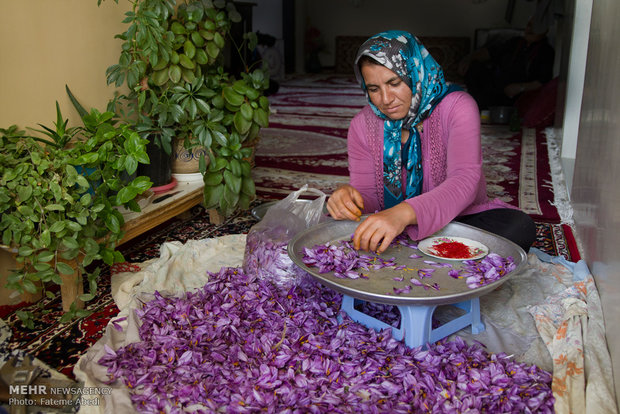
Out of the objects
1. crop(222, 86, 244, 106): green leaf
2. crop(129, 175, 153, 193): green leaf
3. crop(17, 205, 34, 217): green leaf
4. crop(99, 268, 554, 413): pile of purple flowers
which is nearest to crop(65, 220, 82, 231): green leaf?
crop(17, 205, 34, 217): green leaf

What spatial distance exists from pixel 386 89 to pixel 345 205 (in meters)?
0.39

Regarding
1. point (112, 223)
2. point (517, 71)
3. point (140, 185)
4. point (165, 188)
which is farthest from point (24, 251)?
point (517, 71)

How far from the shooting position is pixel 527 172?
12.2ft

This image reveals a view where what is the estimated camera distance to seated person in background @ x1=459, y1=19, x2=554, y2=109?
5750mm

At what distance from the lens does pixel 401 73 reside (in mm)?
1748

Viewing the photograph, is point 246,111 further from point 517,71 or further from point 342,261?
point 517,71

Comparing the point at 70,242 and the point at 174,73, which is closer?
the point at 70,242

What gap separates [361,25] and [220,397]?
11.1 meters

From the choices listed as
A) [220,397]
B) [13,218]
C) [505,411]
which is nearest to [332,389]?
[220,397]

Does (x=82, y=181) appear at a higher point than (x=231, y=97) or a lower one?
lower

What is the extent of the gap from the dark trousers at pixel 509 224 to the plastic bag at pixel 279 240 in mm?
587

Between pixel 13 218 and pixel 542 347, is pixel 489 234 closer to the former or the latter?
pixel 542 347

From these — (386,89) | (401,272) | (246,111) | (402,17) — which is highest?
(402,17)

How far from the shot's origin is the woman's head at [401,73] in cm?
173
